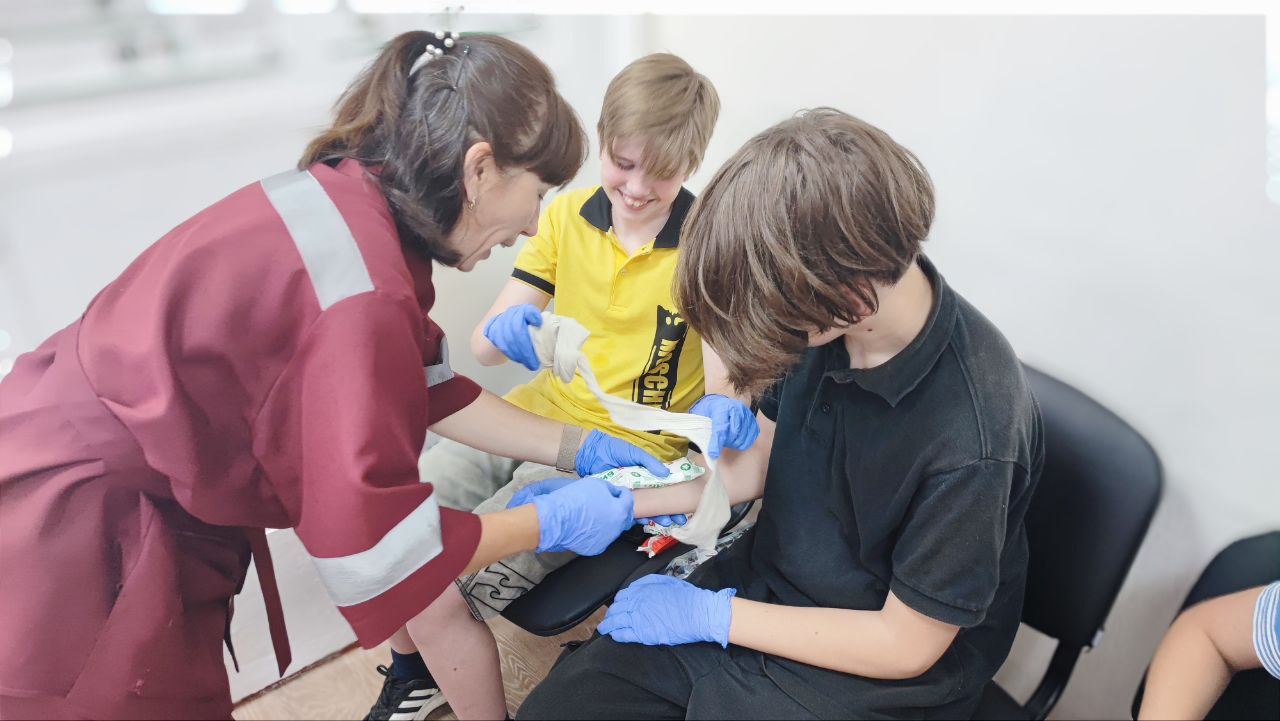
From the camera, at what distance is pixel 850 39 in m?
1.59

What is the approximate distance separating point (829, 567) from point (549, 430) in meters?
0.53

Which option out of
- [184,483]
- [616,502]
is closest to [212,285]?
[184,483]

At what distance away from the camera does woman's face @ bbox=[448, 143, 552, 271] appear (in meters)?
1.04

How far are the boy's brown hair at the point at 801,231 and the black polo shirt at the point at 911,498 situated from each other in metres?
0.15

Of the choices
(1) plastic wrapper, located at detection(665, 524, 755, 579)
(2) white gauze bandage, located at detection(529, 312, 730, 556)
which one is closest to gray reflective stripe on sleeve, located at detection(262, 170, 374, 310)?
(2) white gauze bandage, located at detection(529, 312, 730, 556)

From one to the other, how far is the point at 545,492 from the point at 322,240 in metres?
0.61

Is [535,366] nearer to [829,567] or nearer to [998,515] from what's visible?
[829,567]

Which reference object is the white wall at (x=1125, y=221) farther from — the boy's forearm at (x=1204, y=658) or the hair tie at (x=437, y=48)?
the hair tie at (x=437, y=48)

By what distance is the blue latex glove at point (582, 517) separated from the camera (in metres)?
1.18

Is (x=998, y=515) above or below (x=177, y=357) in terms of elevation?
below

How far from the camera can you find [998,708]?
1224mm

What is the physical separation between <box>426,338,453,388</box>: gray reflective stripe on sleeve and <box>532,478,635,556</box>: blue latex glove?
0.81 ft

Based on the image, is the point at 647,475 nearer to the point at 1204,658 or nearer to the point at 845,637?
the point at 845,637

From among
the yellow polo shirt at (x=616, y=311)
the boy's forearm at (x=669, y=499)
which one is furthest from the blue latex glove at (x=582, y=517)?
the yellow polo shirt at (x=616, y=311)
